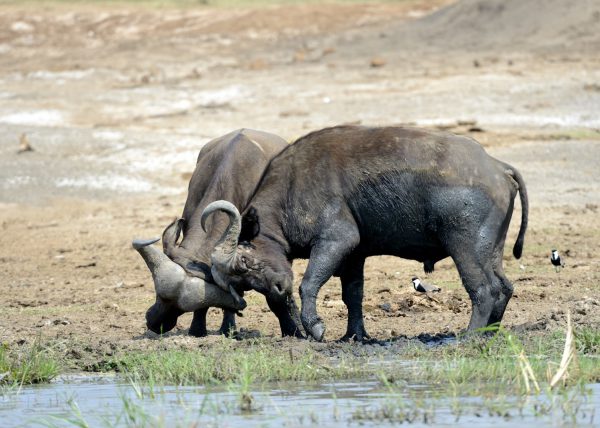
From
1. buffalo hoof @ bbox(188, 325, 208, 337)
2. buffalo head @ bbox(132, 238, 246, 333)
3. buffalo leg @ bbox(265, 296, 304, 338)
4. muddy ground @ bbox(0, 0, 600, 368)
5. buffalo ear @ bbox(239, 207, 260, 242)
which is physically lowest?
muddy ground @ bbox(0, 0, 600, 368)

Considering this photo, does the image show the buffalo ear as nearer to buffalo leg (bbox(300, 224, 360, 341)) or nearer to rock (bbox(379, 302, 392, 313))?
buffalo leg (bbox(300, 224, 360, 341))

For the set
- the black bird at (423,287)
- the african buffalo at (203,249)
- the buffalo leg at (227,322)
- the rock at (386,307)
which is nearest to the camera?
the african buffalo at (203,249)

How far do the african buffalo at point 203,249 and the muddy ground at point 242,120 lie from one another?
289 millimetres

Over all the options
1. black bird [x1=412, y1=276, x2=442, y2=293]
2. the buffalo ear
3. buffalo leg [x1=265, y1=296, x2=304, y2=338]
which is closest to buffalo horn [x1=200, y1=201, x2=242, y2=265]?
the buffalo ear

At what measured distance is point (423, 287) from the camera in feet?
38.6

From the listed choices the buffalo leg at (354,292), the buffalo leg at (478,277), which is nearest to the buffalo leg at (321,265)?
the buffalo leg at (354,292)

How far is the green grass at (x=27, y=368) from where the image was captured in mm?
8766

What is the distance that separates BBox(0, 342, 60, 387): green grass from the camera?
8.77 meters

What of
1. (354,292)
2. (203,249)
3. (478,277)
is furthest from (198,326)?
(478,277)

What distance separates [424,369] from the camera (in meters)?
8.55

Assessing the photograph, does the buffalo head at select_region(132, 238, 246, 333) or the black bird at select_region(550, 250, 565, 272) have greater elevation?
the buffalo head at select_region(132, 238, 246, 333)

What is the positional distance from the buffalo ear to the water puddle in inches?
75.8

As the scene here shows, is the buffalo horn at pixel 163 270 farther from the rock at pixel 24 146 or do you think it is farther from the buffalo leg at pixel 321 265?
the rock at pixel 24 146

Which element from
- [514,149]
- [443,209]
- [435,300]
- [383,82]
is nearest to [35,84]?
[383,82]
